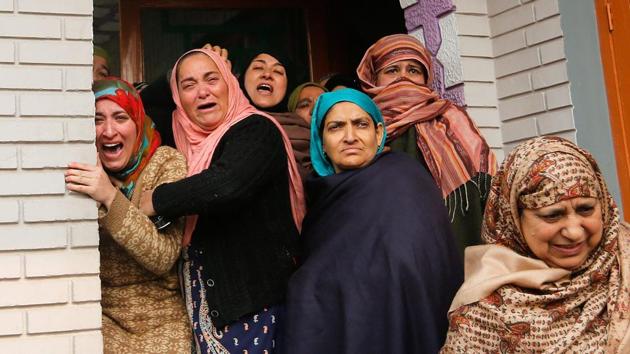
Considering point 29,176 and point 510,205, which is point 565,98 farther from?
point 29,176

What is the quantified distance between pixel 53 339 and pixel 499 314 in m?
1.41

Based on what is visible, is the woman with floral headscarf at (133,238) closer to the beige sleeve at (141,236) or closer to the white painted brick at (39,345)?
the beige sleeve at (141,236)

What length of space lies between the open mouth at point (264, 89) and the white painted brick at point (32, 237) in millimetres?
1209

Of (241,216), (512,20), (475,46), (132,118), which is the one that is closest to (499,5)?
(512,20)

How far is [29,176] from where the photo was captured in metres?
2.89

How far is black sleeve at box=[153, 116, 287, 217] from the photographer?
3.03m

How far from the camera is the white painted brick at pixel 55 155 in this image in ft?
9.52

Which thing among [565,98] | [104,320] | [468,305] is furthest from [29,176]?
[565,98]

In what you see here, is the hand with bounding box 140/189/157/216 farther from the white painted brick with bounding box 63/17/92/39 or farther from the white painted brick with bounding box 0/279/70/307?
the white painted brick with bounding box 63/17/92/39

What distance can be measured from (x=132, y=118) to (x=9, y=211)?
2.00 feet

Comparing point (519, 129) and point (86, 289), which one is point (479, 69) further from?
point (86, 289)

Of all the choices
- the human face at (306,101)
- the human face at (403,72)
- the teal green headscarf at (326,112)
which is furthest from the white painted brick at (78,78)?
the human face at (403,72)

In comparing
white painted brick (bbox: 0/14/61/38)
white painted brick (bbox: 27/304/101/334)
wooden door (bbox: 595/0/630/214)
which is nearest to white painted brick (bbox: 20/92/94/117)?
white painted brick (bbox: 0/14/61/38)

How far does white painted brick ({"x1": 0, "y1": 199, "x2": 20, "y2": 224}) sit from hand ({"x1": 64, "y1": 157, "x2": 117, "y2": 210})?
6.9 inches
